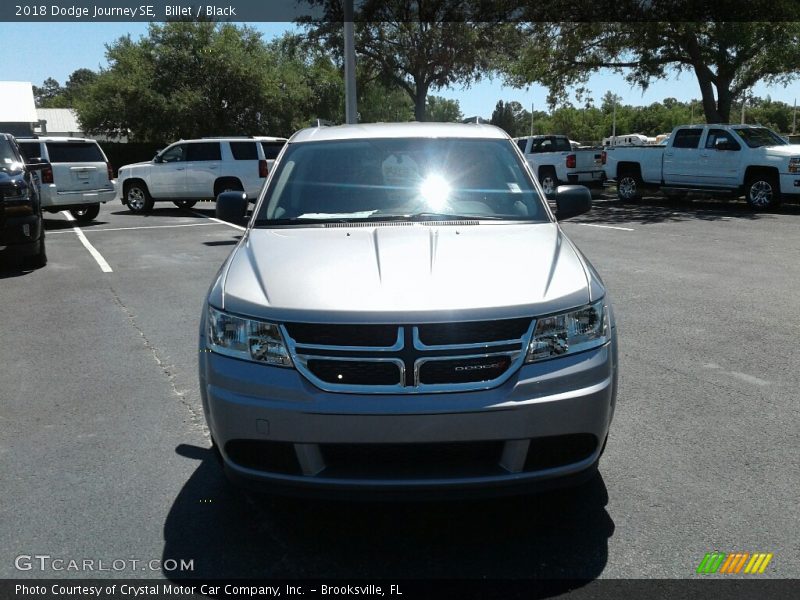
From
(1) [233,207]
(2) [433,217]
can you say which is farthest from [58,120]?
(2) [433,217]

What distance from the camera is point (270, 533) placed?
348 centimetres

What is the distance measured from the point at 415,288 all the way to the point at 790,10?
69.8ft

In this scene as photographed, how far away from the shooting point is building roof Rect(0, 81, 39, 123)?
156 ft

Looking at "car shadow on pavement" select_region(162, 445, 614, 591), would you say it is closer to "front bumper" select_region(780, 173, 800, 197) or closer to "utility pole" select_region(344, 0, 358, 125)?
"front bumper" select_region(780, 173, 800, 197)

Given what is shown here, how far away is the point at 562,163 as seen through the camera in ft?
77.3

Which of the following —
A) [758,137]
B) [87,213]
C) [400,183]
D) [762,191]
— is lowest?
[87,213]

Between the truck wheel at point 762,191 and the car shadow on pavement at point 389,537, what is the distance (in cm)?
1648

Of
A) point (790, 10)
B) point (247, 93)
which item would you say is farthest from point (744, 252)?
point (247, 93)

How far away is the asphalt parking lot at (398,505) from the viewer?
3.28 metres

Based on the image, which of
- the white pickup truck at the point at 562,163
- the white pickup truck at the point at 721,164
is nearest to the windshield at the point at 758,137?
the white pickup truck at the point at 721,164

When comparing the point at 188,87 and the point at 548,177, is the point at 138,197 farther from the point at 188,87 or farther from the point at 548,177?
the point at 188,87

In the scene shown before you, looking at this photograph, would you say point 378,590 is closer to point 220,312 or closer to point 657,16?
point 220,312

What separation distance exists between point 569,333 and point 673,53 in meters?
23.7

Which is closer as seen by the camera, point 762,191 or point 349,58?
point 762,191
